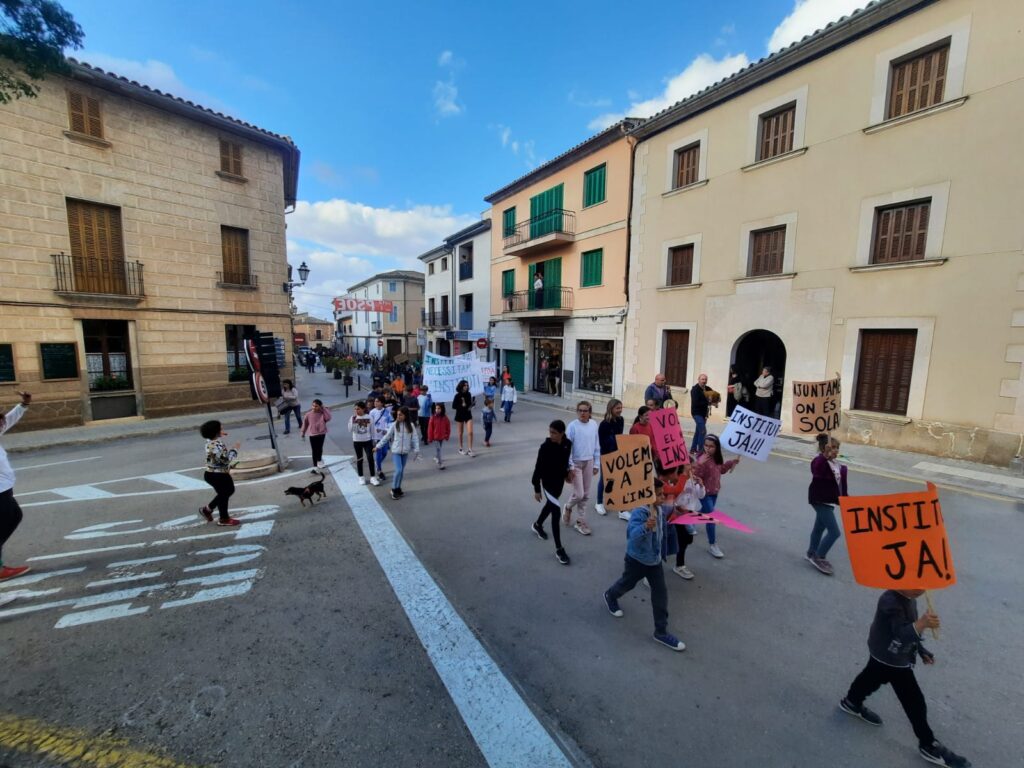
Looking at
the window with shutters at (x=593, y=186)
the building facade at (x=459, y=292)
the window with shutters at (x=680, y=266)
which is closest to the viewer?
the window with shutters at (x=680, y=266)

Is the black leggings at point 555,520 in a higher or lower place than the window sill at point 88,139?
lower

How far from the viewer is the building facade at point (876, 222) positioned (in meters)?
8.62

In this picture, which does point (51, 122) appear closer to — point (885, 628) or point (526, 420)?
point (526, 420)

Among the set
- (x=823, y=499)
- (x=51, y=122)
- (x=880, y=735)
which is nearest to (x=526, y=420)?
(x=823, y=499)

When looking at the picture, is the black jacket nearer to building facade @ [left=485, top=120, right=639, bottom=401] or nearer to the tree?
the tree

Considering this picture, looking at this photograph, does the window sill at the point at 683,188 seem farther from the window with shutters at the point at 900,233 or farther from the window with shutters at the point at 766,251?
the window with shutters at the point at 900,233

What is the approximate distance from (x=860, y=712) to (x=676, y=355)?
12862 millimetres

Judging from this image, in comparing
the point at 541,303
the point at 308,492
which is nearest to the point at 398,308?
the point at 541,303

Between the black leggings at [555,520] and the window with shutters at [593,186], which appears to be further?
the window with shutters at [593,186]

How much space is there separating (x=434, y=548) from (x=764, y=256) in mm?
12134

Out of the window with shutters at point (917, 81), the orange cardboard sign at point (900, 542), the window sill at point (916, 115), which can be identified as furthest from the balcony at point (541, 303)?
the orange cardboard sign at point (900, 542)

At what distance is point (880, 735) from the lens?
9.36 ft

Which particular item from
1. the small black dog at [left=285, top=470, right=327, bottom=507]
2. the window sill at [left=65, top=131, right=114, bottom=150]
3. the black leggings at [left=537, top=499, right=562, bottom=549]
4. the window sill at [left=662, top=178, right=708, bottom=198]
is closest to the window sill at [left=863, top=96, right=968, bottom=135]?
the window sill at [left=662, top=178, right=708, bottom=198]

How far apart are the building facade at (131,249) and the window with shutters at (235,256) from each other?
0.15ft
